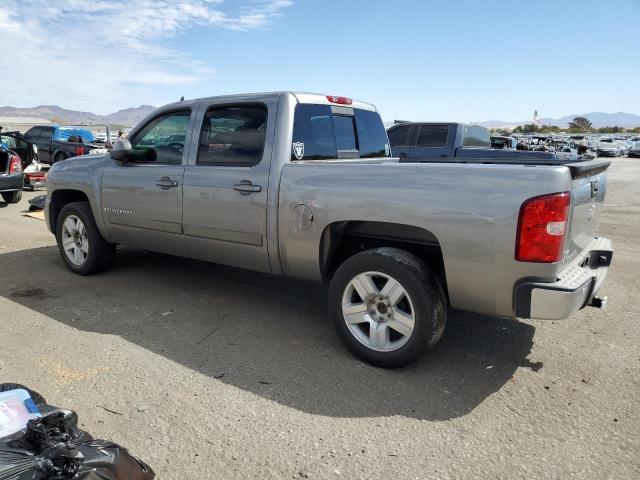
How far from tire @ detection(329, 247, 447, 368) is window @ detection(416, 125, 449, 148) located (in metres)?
7.62

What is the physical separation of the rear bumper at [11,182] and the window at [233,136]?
8053 mm

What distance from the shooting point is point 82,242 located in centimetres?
554

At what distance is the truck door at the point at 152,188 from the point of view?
461 cm

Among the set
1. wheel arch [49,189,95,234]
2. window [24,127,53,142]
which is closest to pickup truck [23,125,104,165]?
window [24,127,53,142]

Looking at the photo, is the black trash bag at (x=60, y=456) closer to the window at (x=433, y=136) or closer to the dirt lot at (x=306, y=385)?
the dirt lot at (x=306, y=385)

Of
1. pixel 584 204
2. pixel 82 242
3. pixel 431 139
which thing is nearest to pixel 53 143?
pixel 431 139

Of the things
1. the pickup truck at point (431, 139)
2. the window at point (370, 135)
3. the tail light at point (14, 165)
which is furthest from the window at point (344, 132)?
the tail light at point (14, 165)

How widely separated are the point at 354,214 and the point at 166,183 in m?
2.00

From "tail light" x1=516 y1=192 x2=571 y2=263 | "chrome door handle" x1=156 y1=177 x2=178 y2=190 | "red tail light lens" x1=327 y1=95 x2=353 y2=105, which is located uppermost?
"red tail light lens" x1=327 y1=95 x2=353 y2=105

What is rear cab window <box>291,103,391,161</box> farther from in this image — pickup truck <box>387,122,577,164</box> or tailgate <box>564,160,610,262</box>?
pickup truck <box>387,122,577,164</box>

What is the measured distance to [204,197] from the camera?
4.30 m

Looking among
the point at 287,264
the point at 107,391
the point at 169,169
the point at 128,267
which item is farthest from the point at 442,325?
the point at 128,267

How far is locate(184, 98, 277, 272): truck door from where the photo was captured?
13.1 ft

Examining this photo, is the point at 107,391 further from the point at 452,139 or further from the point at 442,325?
the point at 452,139
